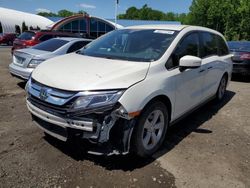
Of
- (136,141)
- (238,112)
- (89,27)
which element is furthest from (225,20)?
(136,141)

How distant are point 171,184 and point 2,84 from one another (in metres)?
6.29

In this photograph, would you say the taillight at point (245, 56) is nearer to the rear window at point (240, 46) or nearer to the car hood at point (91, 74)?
the rear window at point (240, 46)

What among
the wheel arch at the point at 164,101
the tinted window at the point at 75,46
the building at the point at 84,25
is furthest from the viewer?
the building at the point at 84,25

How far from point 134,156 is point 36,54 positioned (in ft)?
15.0

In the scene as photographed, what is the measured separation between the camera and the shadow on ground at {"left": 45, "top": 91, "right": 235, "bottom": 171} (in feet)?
11.5

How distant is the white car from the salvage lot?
0.32 metres

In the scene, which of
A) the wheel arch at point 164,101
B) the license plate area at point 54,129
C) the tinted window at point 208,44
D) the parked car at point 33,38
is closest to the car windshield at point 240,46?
the tinted window at point 208,44

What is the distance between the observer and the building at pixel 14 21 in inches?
1745

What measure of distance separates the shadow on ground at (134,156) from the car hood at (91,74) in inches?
30.0

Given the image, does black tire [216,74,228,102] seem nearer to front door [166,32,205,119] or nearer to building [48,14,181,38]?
front door [166,32,205,119]

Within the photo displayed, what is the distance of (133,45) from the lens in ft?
14.0

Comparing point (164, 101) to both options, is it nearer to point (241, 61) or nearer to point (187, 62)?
point (187, 62)

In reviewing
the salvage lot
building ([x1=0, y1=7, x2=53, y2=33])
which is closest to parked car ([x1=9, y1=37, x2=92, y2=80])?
the salvage lot

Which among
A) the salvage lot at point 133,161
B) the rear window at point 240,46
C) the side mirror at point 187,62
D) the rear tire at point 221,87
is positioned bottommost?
the salvage lot at point 133,161
